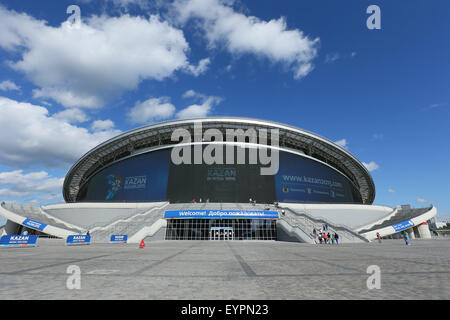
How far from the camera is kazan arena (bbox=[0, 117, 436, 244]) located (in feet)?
118

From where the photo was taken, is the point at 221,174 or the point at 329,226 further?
the point at 221,174

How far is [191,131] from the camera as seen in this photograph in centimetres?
5028

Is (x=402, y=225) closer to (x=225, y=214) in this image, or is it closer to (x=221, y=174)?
(x=225, y=214)

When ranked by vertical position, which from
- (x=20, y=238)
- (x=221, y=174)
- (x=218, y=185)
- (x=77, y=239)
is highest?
(x=221, y=174)

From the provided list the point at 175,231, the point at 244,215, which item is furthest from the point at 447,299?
the point at 175,231

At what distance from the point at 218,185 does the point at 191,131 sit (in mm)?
12634

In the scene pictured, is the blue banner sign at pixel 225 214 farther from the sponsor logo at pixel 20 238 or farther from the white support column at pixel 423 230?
the white support column at pixel 423 230

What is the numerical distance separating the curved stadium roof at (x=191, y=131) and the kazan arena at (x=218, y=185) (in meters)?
0.21

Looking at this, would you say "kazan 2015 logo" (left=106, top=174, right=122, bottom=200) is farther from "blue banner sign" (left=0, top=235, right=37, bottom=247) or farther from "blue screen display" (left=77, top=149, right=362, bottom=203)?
"blue banner sign" (left=0, top=235, right=37, bottom=247)

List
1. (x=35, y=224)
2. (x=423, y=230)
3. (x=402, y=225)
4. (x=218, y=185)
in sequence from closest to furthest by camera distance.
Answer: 1. (x=35, y=224)
2. (x=402, y=225)
3. (x=423, y=230)
4. (x=218, y=185)

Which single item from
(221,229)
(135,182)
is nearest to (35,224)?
(135,182)

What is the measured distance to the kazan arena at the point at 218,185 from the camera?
3591 centimetres

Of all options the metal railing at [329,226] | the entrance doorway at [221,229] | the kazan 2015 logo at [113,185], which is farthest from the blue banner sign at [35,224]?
the metal railing at [329,226]
